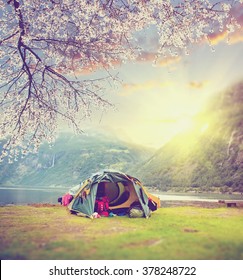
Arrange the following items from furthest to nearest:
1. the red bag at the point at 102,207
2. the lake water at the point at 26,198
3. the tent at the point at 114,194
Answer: the lake water at the point at 26,198 → the red bag at the point at 102,207 → the tent at the point at 114,194

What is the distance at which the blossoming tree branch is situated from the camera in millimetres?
11719

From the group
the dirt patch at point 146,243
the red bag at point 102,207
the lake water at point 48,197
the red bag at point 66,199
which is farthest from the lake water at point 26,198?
the dirt patch at point 146,243

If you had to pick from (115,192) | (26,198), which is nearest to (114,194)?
(115,192)

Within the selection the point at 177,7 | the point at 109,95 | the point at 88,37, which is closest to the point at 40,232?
the point at 109,95

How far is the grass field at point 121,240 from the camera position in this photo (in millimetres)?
8102

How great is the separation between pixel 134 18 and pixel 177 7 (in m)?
1.64

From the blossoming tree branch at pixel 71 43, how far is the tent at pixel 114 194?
3.32m

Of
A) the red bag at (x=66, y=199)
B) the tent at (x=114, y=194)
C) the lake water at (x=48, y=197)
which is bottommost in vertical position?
the lake water at (x=48, y=197)

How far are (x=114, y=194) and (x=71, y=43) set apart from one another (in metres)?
9.06

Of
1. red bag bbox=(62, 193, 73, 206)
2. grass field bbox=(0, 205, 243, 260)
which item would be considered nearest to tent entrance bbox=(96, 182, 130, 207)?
red bag bbox=(62, 193, 73, 206)

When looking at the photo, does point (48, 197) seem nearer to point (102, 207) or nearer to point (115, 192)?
point (115, 192)

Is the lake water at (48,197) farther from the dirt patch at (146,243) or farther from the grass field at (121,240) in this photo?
the dirt patch at (146,243)

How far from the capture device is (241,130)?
192 metres
